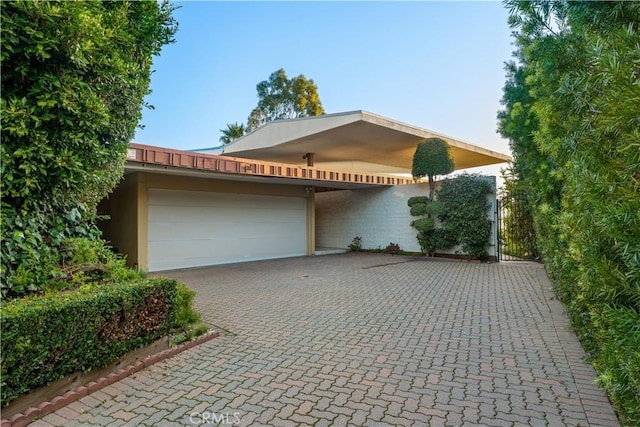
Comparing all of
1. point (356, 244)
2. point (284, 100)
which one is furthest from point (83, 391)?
point (284, 100)

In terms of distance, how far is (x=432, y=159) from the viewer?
12.2 m

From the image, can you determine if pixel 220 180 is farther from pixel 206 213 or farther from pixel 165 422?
pixel 165 422

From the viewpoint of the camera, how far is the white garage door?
10203mm

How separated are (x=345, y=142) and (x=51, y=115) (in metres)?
11.5

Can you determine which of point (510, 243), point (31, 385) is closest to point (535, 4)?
point (31, 385)

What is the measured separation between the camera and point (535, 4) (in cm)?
267

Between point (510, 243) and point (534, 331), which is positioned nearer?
point (534, 331)

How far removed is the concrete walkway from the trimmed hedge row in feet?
1.03

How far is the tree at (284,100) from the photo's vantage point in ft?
98.5

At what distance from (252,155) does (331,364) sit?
13996 mm

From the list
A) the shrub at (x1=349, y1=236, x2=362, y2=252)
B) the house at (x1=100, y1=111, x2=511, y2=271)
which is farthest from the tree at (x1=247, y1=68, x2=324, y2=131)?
the shrub at (x1=349, y1=236, x2=362, y2=252)

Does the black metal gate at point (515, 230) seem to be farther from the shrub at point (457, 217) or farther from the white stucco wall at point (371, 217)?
the shrub at point (457, 217)

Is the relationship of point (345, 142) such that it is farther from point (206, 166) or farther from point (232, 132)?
point (232, 132)

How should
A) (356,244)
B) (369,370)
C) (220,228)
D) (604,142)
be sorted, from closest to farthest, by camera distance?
(604,142), (369,370), (220,228), (356,244)
